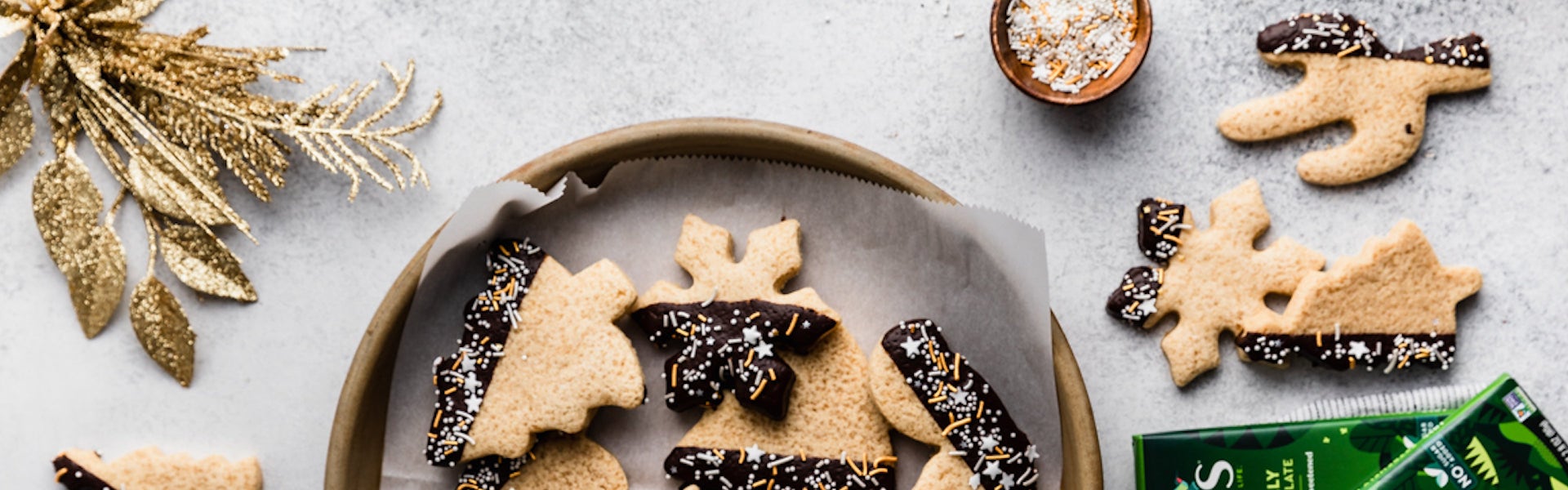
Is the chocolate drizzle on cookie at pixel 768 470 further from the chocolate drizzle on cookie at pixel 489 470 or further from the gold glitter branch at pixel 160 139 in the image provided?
the gold glitter branch at pixel 160 139

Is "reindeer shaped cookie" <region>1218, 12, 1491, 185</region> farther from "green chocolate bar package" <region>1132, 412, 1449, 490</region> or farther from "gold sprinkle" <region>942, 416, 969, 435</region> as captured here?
"gold sprinkle" <region>942, 416, 969, 435</region>

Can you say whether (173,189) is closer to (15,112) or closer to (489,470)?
(15,112)

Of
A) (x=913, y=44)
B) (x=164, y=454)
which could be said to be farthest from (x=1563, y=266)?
(x=164, y=454)

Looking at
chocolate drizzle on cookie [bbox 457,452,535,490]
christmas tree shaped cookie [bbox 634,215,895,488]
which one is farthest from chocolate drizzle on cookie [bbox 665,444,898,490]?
chocolate drizzle on cookie [bbox 457,452,535,490]

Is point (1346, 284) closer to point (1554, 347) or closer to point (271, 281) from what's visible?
point (1554, 347)

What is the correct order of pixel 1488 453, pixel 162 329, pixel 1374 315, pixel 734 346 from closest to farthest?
pixel 1488 453, pixel 734 346, pixel 1374 315, pixel 162 329

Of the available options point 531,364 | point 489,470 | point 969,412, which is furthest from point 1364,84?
point 489,470
